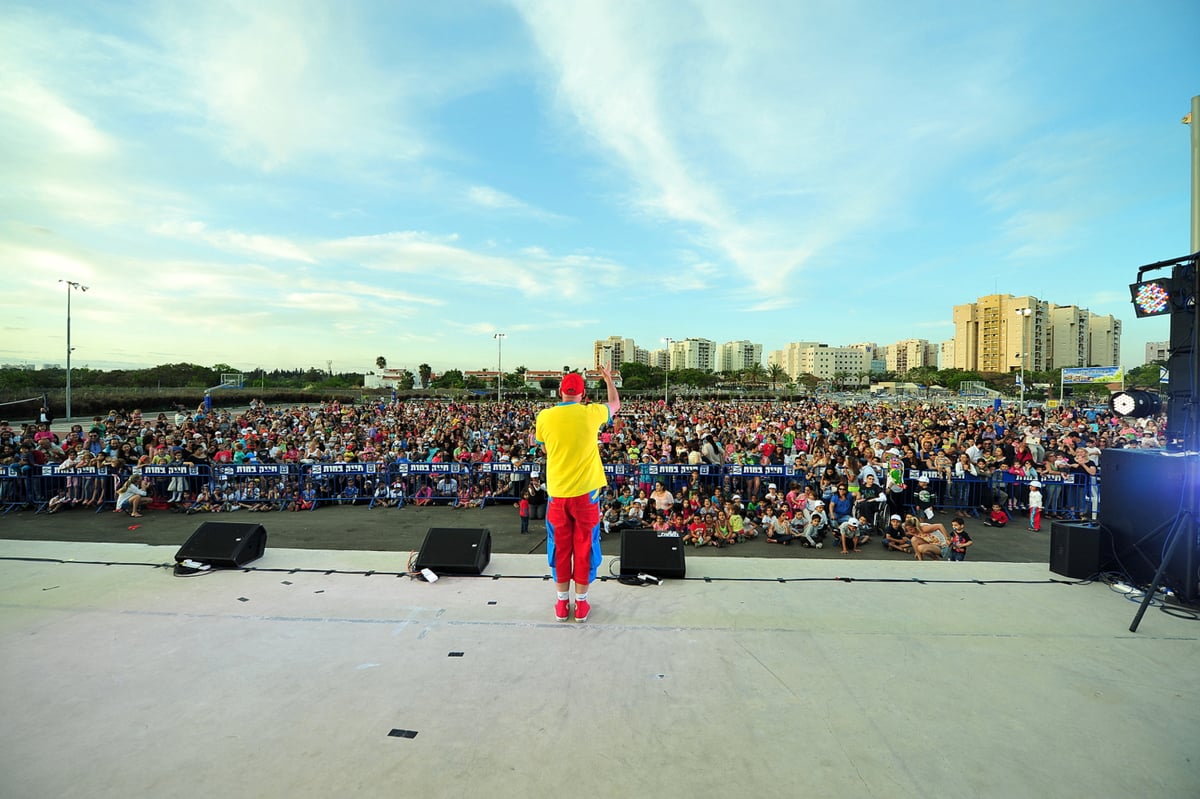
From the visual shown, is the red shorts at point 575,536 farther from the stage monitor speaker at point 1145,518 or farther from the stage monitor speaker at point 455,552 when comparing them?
the stage monitor speaker at point 1145,518

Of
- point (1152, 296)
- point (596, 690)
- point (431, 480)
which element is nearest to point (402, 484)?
point (431, 480)

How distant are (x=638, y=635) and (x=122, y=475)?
13901mm

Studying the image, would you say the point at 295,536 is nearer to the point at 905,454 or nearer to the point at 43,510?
the point at 43,510

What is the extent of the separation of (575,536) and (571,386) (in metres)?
1.07

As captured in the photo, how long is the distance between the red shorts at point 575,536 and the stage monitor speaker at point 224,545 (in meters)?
2.90

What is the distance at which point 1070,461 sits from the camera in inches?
456

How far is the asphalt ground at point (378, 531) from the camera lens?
28.7ft

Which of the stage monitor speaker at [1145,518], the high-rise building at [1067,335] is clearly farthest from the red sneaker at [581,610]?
the high-rise building at [1067,335]

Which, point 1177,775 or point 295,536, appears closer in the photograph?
point 1177,775

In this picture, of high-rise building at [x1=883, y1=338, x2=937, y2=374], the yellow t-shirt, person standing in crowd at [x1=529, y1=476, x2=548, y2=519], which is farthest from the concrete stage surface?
high-rise building at [x1=883, y1=338, x2=937, y2=374]

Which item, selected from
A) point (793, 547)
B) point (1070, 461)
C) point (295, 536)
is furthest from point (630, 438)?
point (1070, 461)

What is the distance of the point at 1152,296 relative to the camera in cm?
418

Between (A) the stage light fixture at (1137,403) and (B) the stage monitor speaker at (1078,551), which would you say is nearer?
(B) the stage monitor speaker at (1078,551)

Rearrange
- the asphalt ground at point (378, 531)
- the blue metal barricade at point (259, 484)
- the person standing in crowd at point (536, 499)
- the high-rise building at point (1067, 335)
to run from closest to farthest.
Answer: the asphalt ground at point (378, 531) → the person standing in crowd at point (536, 499) → the blue metal barricade at point (259, 484) → the high-rise building at point (1067, 335)
